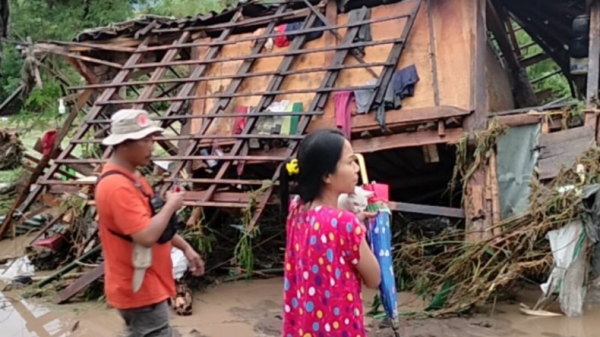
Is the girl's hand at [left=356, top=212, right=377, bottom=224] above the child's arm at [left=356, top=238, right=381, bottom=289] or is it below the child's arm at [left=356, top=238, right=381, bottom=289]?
above

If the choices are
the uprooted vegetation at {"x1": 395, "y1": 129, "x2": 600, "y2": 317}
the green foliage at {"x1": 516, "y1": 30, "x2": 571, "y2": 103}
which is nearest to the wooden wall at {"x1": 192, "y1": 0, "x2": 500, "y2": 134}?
the uprooted vegetation at {"x1": 395, "y1": 129, "x2": 600, "y2": 317}

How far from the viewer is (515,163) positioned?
6.83 meters

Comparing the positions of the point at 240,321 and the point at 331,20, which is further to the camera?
the point at 331,20

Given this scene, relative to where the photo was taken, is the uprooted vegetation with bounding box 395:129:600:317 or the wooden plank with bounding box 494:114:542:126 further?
the wooden plank with bounding box 494:114:542:126

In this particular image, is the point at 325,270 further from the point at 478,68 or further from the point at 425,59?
the point at 425,59

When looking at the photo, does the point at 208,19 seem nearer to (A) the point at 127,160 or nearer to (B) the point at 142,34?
(B) the point at 142,34

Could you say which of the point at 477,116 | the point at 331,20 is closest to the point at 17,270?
the point at 331,20

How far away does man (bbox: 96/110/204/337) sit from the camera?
279cm

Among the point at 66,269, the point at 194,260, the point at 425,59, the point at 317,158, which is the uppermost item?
the point at 425,59

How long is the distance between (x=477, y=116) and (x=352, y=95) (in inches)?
55.9

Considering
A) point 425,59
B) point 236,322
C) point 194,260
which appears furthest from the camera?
point 425,59

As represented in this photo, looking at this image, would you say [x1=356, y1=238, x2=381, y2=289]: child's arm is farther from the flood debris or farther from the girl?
the flood debris

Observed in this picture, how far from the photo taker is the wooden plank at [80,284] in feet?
22.7

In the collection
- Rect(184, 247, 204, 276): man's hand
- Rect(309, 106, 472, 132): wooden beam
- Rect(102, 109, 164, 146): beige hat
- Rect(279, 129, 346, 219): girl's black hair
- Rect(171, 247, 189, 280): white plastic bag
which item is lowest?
Rect(171, 247, 189, 280): white plastic bag
